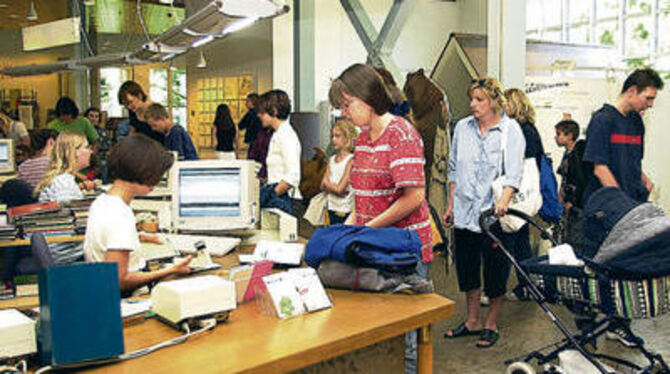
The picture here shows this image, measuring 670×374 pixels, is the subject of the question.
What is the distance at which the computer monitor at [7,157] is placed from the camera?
7.39 meters

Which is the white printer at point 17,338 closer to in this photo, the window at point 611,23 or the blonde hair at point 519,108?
the blonde hair at point 519,108

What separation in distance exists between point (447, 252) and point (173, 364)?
399 centimetres

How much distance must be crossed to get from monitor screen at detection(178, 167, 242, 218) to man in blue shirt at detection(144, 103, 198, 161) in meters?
2.35

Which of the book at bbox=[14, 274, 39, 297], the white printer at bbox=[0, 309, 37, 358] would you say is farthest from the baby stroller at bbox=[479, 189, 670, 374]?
the white printer at bbox=[0, 309, 37, 358]

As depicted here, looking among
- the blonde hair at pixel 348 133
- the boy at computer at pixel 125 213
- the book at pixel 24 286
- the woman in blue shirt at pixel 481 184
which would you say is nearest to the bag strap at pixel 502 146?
the woman in blue shirt at pixel 481 184

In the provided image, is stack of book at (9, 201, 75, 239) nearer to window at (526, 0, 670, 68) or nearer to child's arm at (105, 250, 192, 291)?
child's arm at (105, 250, 192, 291)

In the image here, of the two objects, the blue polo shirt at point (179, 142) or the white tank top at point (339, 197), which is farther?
the blue polo shirt at point (179, 142)

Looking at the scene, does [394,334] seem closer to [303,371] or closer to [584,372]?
[303,371]

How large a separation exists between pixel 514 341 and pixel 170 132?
3.19 m

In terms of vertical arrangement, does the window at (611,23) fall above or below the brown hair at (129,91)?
above

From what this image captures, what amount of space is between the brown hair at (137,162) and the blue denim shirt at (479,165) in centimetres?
221

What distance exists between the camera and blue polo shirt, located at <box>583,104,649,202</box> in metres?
4.12

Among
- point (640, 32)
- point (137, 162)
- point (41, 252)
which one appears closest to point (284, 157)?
point (137, 162)

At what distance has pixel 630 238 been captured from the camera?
112 inches
